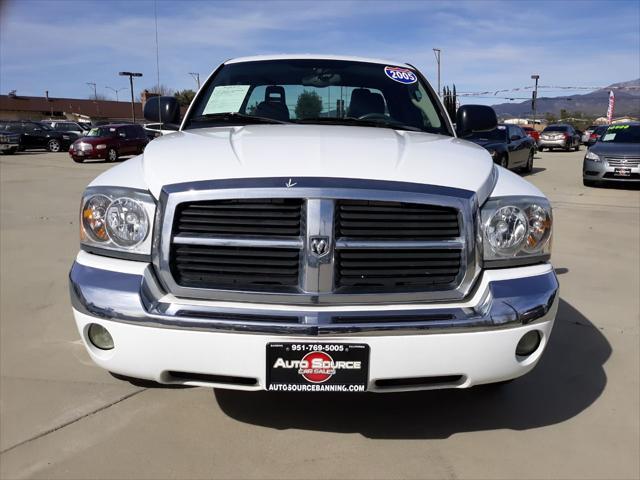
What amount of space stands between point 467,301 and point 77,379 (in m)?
2.17

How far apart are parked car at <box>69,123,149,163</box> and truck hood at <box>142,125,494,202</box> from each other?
1897cm

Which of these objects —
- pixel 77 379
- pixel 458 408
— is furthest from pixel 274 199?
pixel 77 379

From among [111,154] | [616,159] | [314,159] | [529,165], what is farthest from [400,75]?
[111,154]

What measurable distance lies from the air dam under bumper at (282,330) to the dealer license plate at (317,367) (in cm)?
3

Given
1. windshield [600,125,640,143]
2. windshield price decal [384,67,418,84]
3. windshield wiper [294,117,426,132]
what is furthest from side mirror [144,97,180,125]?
windshield [600,125,640,143]

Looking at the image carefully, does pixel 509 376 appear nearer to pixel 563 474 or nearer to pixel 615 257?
pixel 563 474

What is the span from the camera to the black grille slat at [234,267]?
2131 mm

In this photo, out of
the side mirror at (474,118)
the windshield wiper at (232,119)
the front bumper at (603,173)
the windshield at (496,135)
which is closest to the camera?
the windshield wiper at (232,119)

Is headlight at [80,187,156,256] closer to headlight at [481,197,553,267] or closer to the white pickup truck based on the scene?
the white pickup truck

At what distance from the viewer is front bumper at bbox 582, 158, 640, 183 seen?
12156mm

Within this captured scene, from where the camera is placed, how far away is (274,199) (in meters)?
2.08

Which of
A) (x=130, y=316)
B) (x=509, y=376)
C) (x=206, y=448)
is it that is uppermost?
(x=130, y=316)

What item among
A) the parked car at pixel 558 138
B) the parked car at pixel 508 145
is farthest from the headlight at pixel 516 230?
the parked car at pixel 558 138

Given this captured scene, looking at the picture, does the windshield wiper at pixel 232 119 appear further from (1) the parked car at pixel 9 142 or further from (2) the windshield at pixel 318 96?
(1) the parked car at pixel 9 142
